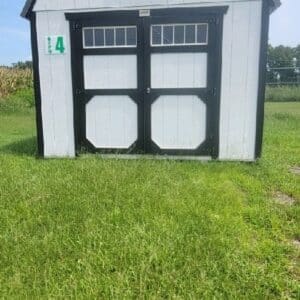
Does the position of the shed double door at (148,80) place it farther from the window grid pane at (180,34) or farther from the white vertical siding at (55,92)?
the white vertical siding at (55,92)

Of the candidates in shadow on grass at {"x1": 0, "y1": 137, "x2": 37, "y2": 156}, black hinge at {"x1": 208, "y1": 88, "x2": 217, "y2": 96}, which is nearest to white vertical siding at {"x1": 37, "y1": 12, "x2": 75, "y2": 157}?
shadow on grass at {"x1": 0, "y1": 137, "x2": 37, "y2": 156}

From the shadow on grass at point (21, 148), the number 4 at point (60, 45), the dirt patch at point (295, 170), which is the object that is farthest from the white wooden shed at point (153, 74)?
the shadow on grass at point (21, 148)

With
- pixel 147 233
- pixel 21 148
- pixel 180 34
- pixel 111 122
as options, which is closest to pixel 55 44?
pixel 111 122

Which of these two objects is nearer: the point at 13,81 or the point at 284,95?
the point at 13,81

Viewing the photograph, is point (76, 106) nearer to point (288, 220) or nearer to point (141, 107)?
point (141, 107)

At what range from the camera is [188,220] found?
150 inches

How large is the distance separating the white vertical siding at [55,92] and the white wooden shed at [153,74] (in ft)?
0.06

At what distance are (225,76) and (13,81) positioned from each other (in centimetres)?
1563

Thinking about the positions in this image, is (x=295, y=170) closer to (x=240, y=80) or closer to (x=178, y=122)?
(x=240, y=80)

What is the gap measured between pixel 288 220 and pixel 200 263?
4.93 ft

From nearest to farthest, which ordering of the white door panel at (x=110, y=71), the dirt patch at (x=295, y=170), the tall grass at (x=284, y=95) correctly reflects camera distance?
the dirt patch at (x=295, y=170), the white door panel at (x=110, y=71), the tall grass at (x=284, y=95)

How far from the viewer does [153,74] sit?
21.8 ft

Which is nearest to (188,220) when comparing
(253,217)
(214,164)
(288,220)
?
(253,217)

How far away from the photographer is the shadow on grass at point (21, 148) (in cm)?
763
